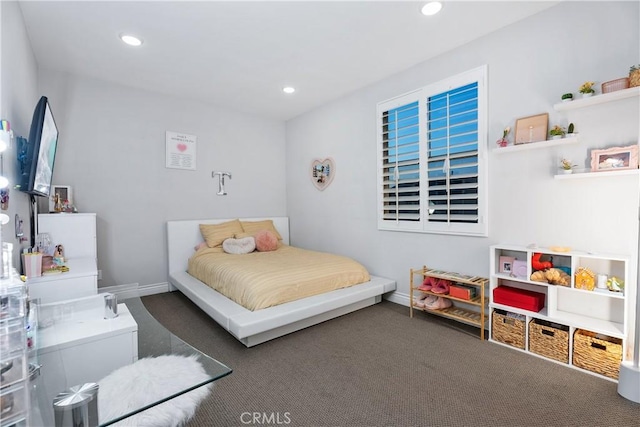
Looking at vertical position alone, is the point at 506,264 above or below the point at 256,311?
above

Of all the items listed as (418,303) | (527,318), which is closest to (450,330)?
(418,303)

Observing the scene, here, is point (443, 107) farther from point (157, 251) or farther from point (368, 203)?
point (157, 251)

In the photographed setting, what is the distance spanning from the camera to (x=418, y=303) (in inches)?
117

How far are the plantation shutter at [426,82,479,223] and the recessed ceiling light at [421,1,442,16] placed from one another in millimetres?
780

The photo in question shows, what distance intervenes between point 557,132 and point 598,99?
0.28 meters

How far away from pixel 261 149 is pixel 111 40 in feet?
7.93

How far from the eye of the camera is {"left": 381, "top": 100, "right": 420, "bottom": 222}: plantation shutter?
10.5ft

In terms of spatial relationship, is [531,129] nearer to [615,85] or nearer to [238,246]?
[615,85]

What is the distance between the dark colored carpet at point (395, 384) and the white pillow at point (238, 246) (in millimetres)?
1249

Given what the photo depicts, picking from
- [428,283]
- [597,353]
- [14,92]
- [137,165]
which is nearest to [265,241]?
[137,165]

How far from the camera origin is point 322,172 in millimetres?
4367

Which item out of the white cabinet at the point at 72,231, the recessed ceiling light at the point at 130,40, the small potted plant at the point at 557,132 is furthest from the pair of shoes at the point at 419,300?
the recessed ceiling light at the point at 130,40

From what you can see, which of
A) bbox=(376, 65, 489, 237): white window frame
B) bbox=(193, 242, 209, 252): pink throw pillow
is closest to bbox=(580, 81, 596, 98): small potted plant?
bbox=(376, 65, 489, 237): white window frame

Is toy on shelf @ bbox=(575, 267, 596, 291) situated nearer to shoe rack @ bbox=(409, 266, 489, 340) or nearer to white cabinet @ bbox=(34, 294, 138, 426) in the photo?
shoe rack @ bbox=(409, 266, 489, 340)
